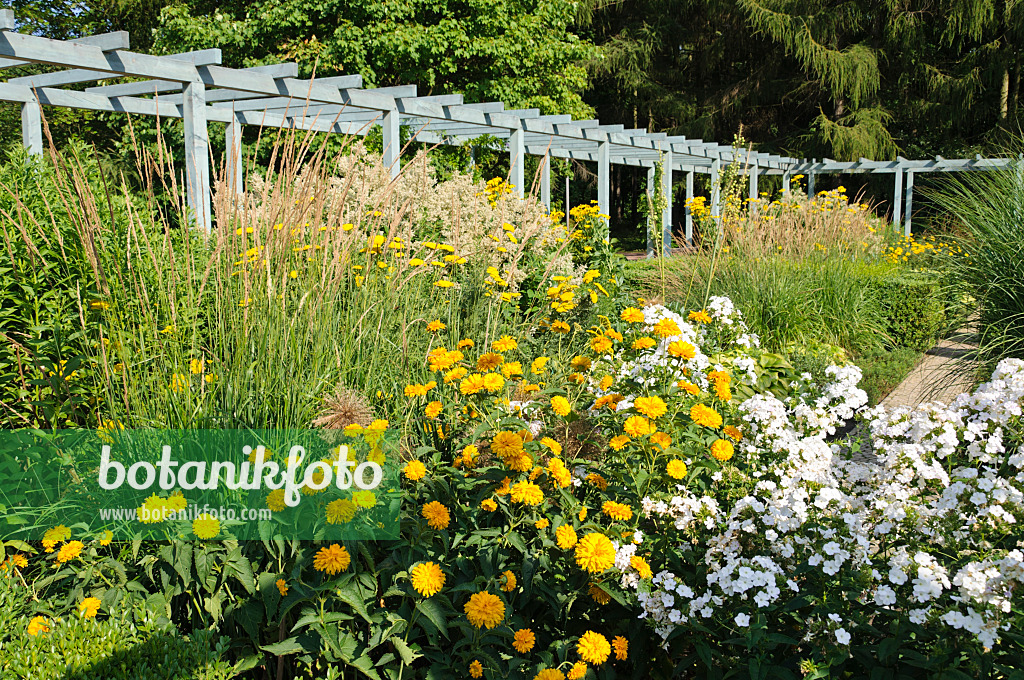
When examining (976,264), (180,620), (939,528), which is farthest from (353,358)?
(976,264)

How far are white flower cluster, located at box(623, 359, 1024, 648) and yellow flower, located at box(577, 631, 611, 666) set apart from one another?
139mm

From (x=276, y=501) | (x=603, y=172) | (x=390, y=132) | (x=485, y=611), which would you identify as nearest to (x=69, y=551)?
(x=276, y=501)

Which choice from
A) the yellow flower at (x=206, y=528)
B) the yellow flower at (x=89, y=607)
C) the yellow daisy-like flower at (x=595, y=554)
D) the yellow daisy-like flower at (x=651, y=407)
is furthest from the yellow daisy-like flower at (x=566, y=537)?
the yellow flower at (x=89, y=607)

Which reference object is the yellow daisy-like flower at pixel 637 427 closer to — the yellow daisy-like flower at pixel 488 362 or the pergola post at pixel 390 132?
the yellow daisy-like flower at pixel 488 362

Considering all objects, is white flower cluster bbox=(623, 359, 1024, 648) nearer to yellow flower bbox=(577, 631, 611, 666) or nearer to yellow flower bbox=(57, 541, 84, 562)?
yellow flower bbox=(577, 631, 611, 666)

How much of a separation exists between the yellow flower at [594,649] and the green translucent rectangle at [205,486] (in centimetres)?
52

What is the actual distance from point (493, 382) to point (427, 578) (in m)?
0.55

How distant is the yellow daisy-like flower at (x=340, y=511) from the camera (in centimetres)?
170

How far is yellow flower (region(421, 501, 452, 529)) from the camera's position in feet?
5.89

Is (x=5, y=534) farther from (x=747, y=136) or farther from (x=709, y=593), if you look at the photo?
(x=747, y=136)

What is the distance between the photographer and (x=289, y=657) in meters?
1.99

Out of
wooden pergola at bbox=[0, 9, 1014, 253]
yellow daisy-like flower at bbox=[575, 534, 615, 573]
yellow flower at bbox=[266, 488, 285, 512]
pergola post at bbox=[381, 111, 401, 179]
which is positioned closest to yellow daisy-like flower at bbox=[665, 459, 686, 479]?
yellow daisy-like flower at bbox=[575, 534, 615, 573]

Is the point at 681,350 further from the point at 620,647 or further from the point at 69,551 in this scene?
the point at 69,551

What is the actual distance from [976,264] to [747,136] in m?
19.5
